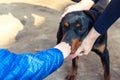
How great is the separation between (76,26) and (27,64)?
3.22 ft

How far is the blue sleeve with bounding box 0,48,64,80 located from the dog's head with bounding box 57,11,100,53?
621 mm

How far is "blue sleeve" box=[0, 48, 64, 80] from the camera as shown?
5.61 ft

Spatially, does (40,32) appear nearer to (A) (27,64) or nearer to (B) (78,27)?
(B) (78,27)

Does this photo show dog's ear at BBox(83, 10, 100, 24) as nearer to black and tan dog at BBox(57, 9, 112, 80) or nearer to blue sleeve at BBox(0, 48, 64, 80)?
black and tan dog at BBox(57, 9, 112, 80)

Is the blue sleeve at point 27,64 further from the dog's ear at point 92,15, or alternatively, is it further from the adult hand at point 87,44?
the dog's ear at point 92,15

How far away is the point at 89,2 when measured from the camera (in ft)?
9.18

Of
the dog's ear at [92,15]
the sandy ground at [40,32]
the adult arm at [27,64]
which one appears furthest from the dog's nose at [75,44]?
the sandy ground at [40,32]

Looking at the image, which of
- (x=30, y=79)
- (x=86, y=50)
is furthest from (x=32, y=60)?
(x=86, y=50)

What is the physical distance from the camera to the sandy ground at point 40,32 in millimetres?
3402

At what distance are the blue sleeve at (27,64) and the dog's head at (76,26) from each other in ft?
2.04

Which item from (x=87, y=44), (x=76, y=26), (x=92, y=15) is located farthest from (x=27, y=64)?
(x=92, y=15)

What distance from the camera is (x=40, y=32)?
4199 mm

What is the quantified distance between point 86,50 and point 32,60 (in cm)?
69

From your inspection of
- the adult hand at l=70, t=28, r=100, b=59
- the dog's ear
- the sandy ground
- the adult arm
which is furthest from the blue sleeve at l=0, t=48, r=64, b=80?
the sandy ground
